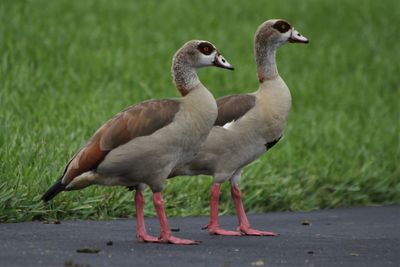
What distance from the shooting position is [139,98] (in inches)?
559

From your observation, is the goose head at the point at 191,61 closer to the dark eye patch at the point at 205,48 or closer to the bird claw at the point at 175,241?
the dark eye patch at the point at 205,48

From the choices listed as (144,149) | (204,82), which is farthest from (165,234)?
(204,82)

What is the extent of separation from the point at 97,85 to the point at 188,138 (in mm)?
6863

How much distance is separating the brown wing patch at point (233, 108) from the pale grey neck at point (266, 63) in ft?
1.13

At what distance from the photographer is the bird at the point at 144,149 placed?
26.2 feet

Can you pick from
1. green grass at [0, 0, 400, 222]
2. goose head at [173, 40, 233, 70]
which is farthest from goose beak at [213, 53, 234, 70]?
green grass at [0, 0, 400, 222]

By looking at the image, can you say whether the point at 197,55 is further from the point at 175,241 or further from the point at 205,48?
the point at 175,241

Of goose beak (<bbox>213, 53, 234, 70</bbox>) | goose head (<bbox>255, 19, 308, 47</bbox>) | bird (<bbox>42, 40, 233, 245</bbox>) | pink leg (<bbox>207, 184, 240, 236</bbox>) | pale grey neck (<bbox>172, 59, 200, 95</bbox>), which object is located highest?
goose head (<bbox>255, 19, 308, 47</bbox>)

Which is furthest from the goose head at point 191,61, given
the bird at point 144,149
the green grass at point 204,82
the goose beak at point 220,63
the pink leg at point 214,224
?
the green grass at point 204,82

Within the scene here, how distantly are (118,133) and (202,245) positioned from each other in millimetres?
1005

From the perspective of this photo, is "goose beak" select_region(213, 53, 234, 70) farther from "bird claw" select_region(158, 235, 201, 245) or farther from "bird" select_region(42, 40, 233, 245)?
"bird claw" select_region(158, 235, 201, 245)

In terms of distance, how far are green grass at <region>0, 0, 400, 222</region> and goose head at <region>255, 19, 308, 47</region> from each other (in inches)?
74.4

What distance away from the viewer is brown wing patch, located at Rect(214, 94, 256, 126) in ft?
29.4

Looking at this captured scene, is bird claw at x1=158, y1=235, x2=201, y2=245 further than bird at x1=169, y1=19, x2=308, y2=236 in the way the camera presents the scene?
No
